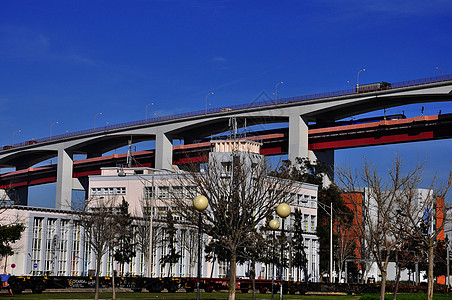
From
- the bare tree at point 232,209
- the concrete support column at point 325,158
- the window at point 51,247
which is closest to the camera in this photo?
the bare tree at point 232,209

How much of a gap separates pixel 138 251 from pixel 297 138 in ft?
125

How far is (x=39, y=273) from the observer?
245 ft

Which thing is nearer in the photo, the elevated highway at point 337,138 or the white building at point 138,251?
the white building at point 138,251

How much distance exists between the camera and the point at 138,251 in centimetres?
8481

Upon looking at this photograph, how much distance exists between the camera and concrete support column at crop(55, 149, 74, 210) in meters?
144

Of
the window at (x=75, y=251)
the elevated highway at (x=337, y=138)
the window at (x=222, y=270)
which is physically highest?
the elevated highway at (x=337, y=138)

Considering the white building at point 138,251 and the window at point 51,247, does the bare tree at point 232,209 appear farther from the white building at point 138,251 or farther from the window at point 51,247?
the window at point 51,247

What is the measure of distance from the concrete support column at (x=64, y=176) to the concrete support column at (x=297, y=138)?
53.3 metres

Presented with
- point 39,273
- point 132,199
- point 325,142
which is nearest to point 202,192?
point 39,273

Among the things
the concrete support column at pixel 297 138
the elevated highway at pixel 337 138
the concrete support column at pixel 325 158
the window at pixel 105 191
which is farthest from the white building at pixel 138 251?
the concrete support column at pixel 325 158

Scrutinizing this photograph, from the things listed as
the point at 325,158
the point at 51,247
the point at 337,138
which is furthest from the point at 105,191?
the point at 325,158

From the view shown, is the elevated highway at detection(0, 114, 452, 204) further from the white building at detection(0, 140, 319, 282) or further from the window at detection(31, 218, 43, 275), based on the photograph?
the window at detection(31, 218, 43, 275)

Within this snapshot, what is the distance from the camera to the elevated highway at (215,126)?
104 meters

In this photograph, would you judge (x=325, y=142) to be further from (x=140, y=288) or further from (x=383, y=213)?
(x=383, y=213)
